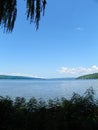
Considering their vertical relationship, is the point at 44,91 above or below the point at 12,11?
below

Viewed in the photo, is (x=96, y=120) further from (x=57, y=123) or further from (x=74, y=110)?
(x=57, y=123)

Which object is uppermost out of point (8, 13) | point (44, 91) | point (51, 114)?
point (8, 13)

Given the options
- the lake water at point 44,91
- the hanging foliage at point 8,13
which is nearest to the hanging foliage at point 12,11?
the hanging foliage at point 8,13

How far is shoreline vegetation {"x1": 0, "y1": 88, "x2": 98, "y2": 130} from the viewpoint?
5.71 m

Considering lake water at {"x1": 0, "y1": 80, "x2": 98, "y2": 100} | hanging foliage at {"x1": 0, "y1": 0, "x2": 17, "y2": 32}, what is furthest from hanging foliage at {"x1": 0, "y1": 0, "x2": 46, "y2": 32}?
lake water at {"x1": 0, "y1": 80, "x2": 98, "y2": 100}

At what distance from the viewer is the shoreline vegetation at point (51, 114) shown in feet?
18.7

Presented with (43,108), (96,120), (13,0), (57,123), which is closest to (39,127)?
(57,123)

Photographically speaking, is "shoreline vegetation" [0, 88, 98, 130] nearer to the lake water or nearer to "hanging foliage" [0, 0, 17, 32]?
"hanging foliage" [0, 0, 17, 32]

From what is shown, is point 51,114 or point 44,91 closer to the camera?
point 51,114

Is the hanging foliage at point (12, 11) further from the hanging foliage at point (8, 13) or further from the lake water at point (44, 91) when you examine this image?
the lake water at point (44, 91)

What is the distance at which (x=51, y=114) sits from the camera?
20.3 ft

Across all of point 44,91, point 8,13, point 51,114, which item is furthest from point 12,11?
point 44,91

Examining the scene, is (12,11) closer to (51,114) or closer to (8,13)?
(8,13)

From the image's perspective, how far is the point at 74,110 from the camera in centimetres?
623
